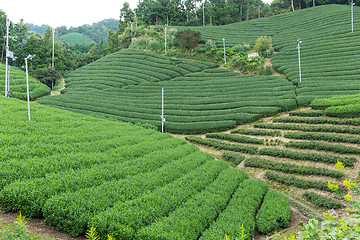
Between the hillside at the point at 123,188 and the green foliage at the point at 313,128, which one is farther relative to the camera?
the green foliage at the point at 313,128

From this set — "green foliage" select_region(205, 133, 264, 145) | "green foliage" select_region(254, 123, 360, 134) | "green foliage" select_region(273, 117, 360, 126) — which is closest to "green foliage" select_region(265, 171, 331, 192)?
"green foliage" select_region(205, 133, 264, 145)

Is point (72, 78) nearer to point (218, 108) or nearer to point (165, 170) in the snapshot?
point (218, 108)

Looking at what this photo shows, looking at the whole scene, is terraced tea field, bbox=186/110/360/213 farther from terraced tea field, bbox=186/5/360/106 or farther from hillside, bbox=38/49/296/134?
terraced tea field, bbox=186/5/360/106

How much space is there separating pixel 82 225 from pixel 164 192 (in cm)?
349

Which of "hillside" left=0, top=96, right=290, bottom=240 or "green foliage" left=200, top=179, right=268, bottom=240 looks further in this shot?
"green foliage" left=200, top=179, right=268, bottom=240

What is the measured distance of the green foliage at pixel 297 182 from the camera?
40.5 ft

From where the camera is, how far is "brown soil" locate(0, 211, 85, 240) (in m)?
7.57

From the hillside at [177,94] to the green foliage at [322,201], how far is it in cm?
1004

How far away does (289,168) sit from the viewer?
1425 cm

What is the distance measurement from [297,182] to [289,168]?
134 cm

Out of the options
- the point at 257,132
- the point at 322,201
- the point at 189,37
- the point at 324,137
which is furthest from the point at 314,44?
→ the point at 322,201

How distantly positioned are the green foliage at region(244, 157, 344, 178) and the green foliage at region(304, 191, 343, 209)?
72.5 inches

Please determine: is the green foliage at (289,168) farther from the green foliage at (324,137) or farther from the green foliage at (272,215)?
the green foliage at (272,215)

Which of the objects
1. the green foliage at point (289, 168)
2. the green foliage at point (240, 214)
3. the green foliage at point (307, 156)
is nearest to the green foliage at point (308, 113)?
the green foliage at point (307, 156)
